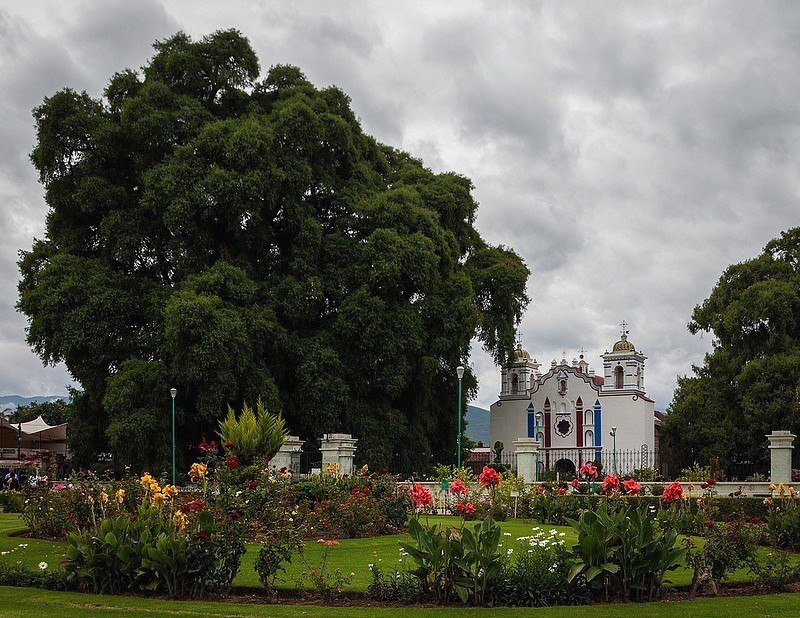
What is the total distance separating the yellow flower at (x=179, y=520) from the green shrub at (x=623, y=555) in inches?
171

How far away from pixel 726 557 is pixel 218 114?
90.4 feet

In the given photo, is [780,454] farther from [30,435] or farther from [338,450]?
[30,435]

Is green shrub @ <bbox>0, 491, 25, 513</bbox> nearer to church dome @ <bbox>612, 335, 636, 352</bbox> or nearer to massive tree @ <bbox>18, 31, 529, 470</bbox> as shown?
massive tree @ <bbox>18, 31, 529, 470</bbox>

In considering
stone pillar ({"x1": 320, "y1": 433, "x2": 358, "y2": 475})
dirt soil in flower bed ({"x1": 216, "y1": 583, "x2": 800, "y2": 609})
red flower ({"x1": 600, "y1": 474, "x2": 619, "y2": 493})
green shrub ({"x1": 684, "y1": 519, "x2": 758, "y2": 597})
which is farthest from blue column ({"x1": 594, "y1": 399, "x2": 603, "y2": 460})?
green shrub ({"x1": 684, "y1": 519, "x2": 758, "y2": 597})

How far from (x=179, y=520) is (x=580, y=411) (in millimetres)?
36656

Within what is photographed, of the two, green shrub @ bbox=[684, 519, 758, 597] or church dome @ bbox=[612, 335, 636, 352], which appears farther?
church dome @ bbox=[612, 335, 636, 352]

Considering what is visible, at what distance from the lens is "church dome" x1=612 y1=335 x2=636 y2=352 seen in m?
44.8

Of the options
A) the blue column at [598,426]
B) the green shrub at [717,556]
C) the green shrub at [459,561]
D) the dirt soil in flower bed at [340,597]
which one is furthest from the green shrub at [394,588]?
the blue column at [598,426]

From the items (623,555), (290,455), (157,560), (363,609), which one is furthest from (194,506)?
(290,455)

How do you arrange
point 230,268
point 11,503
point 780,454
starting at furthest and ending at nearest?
1. point 230,268
2. point 780,454
3. point 11,503

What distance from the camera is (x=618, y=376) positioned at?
148ft

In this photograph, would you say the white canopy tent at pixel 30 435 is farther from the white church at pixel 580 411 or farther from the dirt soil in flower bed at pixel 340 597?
the dirt soil in flower bed at pixel 340 597

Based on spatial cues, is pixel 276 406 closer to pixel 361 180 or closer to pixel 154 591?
pixel 361 180

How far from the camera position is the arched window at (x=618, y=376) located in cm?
4491
